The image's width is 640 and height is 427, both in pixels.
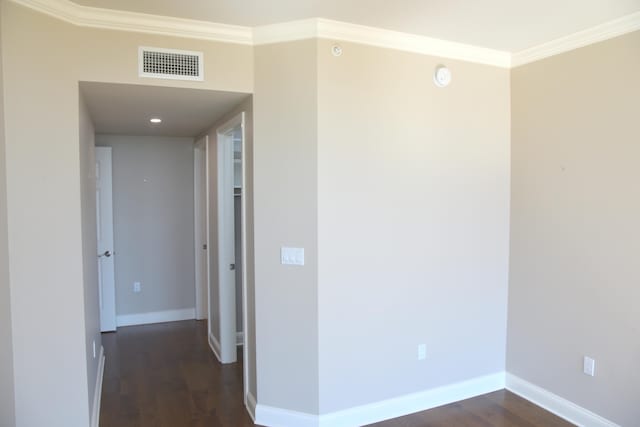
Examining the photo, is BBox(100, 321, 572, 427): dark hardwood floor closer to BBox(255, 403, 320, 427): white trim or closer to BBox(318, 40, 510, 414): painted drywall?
BBox(255, 403, 320, 427): white trim

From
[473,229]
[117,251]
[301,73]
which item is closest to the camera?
[301,73]

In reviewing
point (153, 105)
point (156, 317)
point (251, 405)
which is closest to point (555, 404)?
point (251, 405)

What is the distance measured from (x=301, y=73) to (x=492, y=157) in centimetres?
165

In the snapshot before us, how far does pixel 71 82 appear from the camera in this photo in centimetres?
246

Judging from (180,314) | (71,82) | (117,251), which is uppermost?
(71,82)

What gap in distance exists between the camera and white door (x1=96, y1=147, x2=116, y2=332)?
195 inches

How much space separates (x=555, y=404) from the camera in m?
3.12

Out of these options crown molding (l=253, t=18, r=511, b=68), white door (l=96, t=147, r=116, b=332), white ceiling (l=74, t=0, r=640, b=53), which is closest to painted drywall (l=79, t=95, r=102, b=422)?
white ceiling (l=74, t=0, r=640, b=53)

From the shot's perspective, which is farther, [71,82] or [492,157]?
[492,157]

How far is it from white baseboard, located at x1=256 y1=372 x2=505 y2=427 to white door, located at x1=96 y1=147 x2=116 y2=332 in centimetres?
290

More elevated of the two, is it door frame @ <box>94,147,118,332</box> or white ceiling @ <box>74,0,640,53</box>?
white ceiling @ <box>74,0,640,53</box>

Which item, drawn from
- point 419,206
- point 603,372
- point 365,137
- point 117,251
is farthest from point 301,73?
point 117,251

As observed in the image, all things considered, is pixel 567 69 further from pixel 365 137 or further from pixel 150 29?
pixel 150 29

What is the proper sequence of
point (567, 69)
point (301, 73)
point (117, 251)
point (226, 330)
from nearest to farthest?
point (301, 73)
point (567, 69)
point (226, 330)
point (117, 251)
